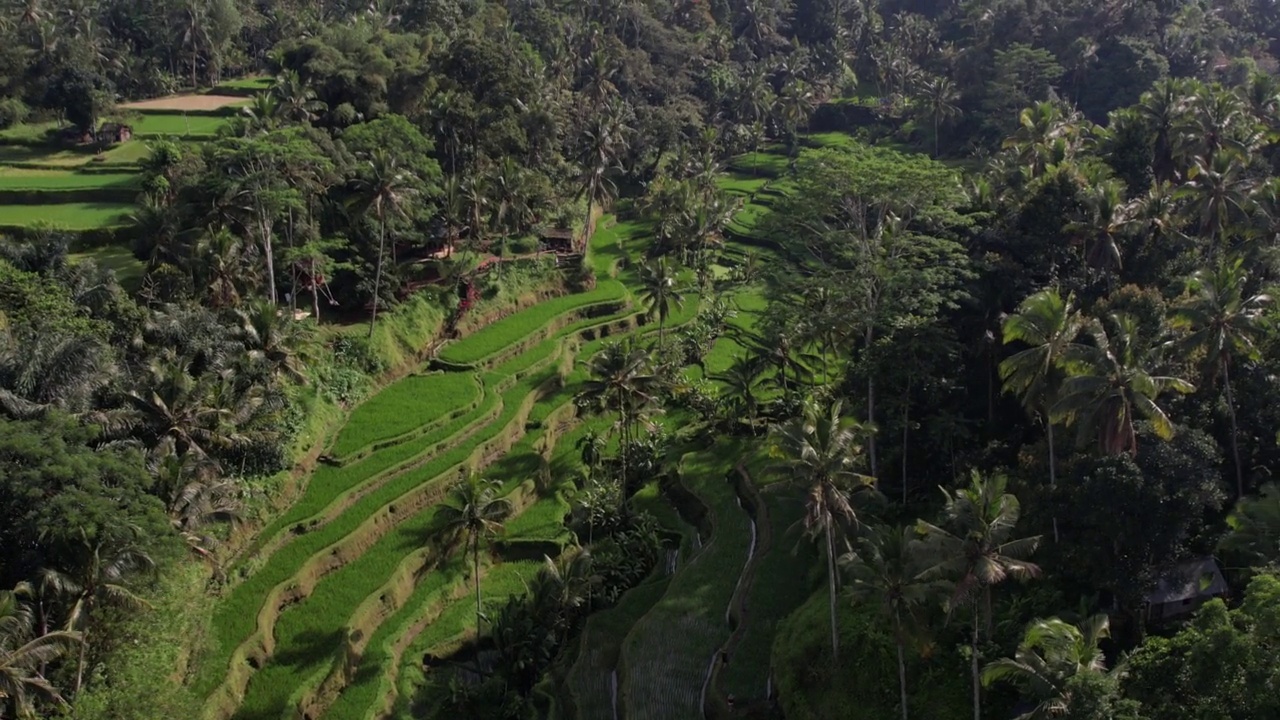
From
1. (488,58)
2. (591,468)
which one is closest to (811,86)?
(488,58)

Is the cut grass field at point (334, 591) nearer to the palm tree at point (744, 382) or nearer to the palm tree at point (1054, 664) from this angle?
the palm tree at point (744, 382)

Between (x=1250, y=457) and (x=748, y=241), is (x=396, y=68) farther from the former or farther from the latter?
(x=1250, y=457)

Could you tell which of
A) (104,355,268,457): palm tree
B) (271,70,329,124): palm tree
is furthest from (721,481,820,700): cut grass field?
(271,70,329,124): palm tree

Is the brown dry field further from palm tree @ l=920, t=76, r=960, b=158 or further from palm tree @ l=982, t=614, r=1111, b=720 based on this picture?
palm tree @ l=982, t=614, r=1111, b=720

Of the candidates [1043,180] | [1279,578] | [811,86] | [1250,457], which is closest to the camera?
[1279,578]

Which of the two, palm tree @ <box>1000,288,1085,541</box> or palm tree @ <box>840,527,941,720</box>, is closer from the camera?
palm tree @ <box>840,527,941,720</box>

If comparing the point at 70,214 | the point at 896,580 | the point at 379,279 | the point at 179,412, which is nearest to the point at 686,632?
the point at 896,580
